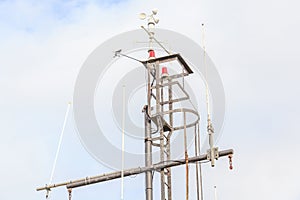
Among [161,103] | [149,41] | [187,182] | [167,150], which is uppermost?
[149,41]

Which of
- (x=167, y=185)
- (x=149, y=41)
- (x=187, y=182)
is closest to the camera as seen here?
(x=187, y=182)

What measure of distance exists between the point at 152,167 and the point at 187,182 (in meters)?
1.99

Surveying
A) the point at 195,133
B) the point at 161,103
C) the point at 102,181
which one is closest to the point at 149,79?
the point at 161,103

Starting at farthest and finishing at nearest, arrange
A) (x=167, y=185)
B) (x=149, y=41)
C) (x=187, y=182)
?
(x=149, y=41) → (x=167, y=185) → (x=187, y=182)

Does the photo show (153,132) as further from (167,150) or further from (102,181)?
(102,181)

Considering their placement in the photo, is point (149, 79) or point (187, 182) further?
point (149, 79)

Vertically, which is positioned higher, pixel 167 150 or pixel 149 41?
pixel 149 41

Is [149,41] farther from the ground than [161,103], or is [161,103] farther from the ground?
[149,41]

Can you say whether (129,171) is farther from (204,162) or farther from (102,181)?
(204,162)

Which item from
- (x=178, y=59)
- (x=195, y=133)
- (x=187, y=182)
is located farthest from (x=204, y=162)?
(x=178, y=59)

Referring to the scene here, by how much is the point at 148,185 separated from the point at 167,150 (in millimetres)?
2506

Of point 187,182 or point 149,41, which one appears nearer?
point 187,182

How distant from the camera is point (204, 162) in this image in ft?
100

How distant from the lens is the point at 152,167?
1238 inches
